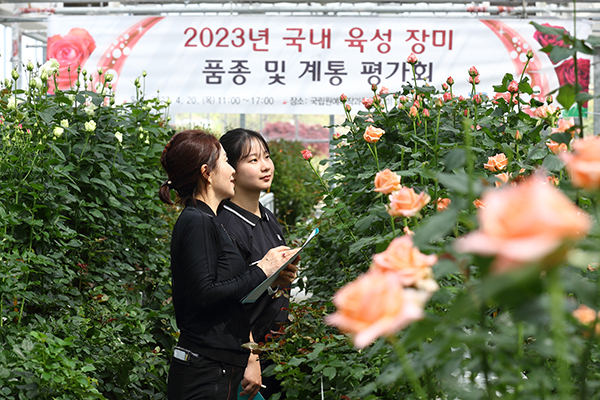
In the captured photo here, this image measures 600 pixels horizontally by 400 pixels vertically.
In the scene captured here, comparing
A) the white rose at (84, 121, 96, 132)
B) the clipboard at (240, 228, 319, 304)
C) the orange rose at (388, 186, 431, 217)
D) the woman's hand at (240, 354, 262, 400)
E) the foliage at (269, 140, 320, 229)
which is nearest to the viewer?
the orange rose at (388, 186, 431, 217)

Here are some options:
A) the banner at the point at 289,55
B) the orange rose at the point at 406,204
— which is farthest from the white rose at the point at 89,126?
the banner at the point at 289,55

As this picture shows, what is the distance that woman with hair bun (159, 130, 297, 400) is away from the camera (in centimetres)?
172

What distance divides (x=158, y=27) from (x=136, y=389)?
351 centimetres

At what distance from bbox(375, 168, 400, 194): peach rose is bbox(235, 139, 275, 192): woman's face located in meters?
1.39

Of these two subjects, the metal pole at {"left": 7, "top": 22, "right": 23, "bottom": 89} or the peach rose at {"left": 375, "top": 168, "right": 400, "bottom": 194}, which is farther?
the metal pole at {"left": 7, "top": 22, "right": 23, "bottom": 89}

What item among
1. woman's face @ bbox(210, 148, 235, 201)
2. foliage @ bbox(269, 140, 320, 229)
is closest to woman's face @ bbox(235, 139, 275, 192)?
woman's face @ bbox(210, 148, 235, 201)

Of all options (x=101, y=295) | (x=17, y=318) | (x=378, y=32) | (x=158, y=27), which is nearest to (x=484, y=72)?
(x=378, y=32)

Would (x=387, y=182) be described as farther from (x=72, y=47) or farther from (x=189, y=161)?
(x=72, y=47)

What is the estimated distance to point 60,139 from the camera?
2443 millimetres

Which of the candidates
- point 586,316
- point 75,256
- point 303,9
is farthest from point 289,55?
point 586,316

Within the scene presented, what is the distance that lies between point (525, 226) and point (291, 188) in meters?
7.21

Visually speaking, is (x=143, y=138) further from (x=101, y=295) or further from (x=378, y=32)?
(x=378, y=32)

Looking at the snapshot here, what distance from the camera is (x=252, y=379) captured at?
178cm

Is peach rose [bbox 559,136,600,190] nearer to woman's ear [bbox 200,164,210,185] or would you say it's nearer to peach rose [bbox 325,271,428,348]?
peach rose [bbox 325,271,428,348]
